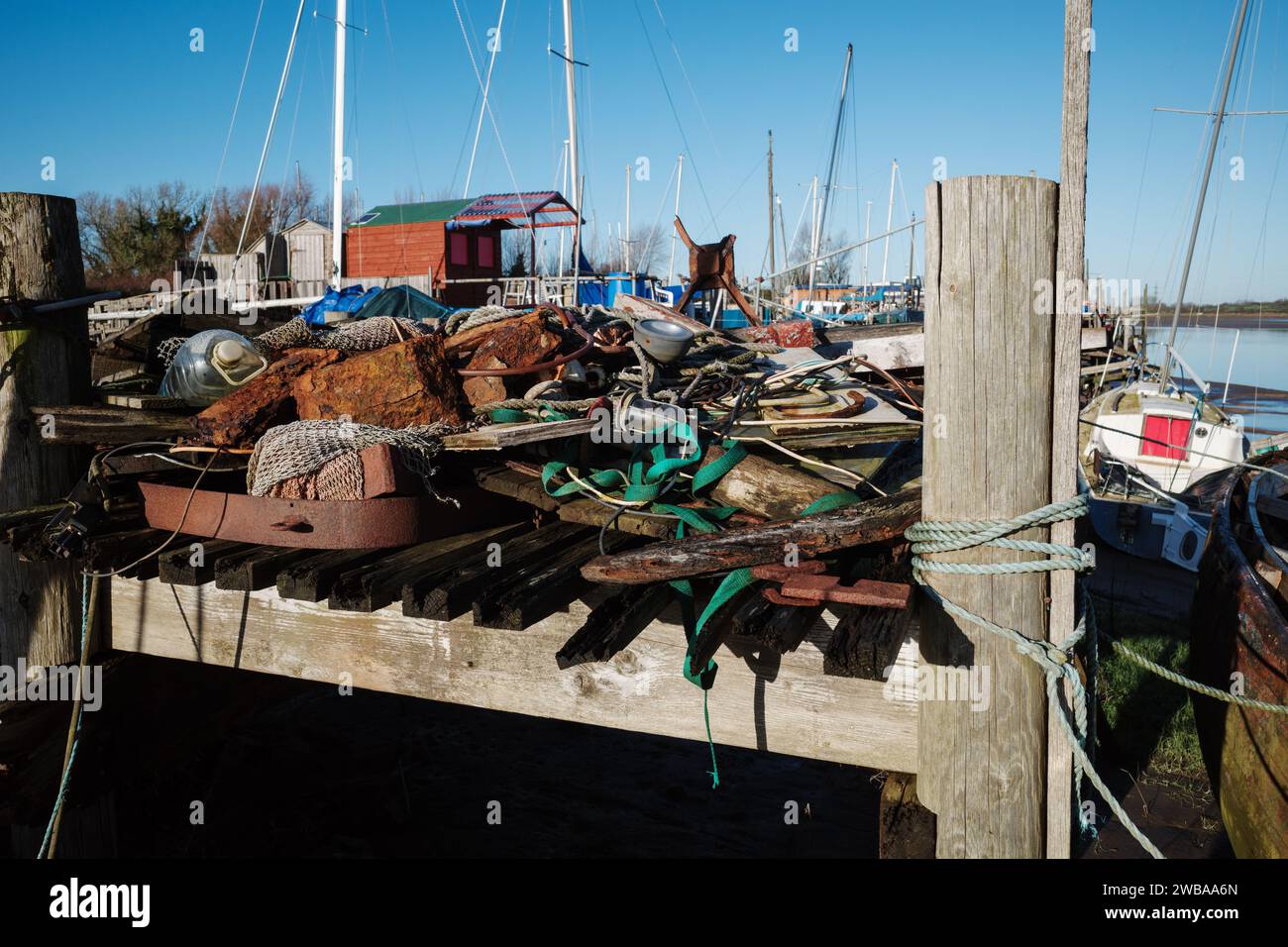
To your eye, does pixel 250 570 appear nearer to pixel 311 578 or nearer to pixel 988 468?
pixel 311 578

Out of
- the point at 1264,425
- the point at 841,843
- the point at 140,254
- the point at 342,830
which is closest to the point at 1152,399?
the point at 841,843

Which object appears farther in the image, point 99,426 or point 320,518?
point 99,426

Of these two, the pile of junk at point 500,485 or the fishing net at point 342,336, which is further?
the fishing net at point 342,336

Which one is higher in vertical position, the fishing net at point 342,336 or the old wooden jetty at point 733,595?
the fishing net at point 342,336

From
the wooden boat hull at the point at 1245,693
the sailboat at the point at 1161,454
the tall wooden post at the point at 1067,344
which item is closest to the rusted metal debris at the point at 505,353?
the tall wooden post at the point at 1067,344

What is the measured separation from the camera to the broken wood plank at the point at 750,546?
8.45 ft

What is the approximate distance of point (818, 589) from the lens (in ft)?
7.95

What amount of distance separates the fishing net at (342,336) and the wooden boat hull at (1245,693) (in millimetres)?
4228

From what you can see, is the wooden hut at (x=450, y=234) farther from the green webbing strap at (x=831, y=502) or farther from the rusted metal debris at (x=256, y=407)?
the green webbing strap at (x=831, y=502)

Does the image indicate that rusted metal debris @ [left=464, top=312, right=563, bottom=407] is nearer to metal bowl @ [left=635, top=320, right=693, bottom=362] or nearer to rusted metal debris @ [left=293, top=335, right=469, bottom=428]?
rusted metal debris @ [left=293, top=335, right=469, bottom=428]

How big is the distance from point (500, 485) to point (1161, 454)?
1522 centimetres

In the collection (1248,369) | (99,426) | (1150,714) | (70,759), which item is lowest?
(1150,714)

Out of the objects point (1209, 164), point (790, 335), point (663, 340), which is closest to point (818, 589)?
point (663, 340)

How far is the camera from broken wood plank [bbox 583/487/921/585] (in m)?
2.58
